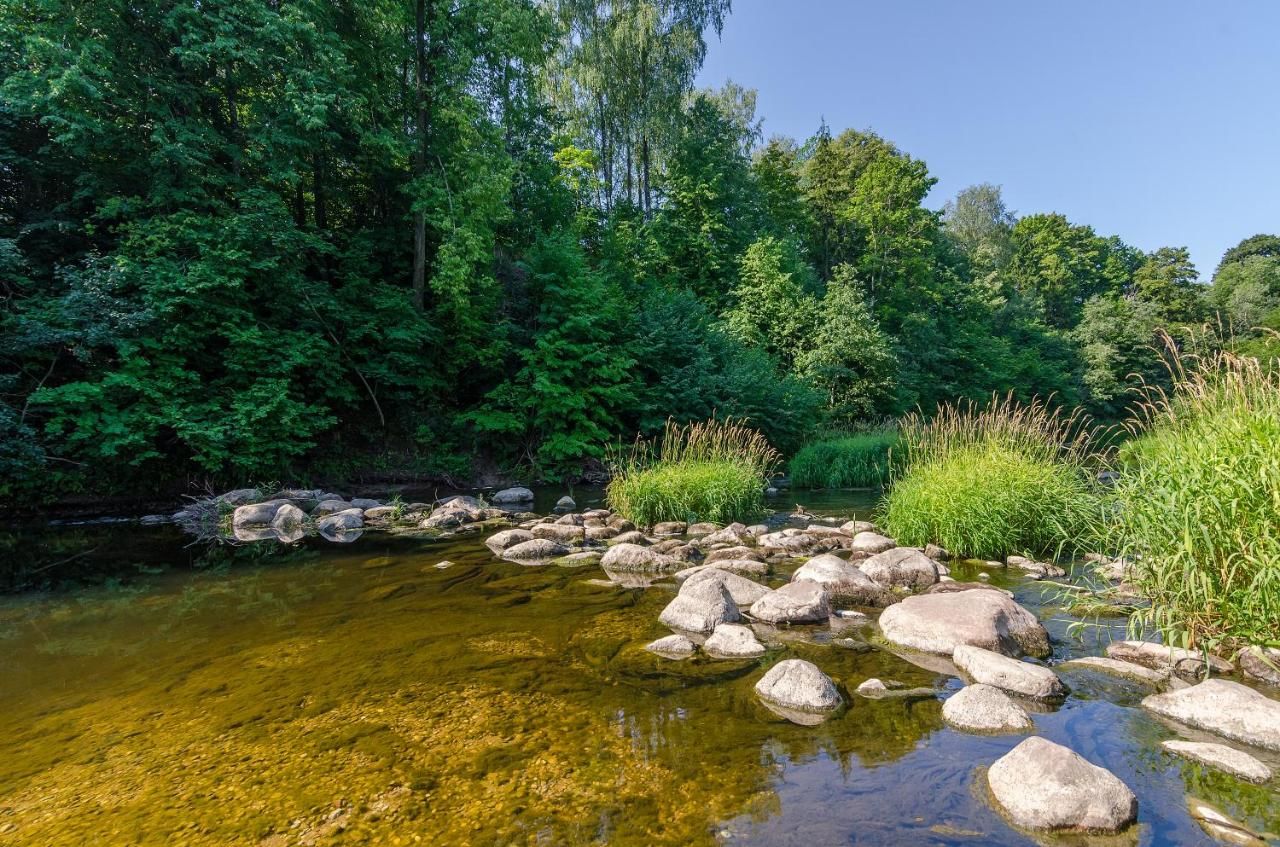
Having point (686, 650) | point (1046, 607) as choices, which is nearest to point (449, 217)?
point (686, 650)

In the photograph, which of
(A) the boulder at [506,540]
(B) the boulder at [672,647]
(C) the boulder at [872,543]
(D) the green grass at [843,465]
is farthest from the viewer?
(D) the green grass at [843,465]

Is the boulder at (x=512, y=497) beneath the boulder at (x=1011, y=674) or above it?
beneath

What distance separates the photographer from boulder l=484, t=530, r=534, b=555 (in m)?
7.76

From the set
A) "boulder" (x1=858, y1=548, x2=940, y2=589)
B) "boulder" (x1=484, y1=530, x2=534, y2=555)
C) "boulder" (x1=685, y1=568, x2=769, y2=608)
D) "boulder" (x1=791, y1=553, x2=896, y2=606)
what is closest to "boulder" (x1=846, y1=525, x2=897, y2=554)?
"boulder" (x1=858, y1=548, x2=940, y2=589)

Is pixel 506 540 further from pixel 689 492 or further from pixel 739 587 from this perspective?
pixel 739 587

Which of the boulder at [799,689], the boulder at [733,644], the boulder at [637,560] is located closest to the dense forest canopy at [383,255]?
the boulder at [799,689]

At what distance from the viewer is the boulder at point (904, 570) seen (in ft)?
19.1

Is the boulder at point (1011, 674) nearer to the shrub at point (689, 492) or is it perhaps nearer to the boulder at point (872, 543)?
the boulder at point (872, 543)

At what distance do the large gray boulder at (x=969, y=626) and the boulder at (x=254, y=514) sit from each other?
10.2 metres

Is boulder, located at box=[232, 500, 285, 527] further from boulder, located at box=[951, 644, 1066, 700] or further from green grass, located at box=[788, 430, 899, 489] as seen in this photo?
green grass, located at box=[788, 430, 899, 489]

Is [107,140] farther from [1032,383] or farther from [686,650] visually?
[1032,383]

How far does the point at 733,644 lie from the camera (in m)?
4.33

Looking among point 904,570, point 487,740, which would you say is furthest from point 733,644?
point 904,570

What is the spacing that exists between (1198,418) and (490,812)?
4929mm
